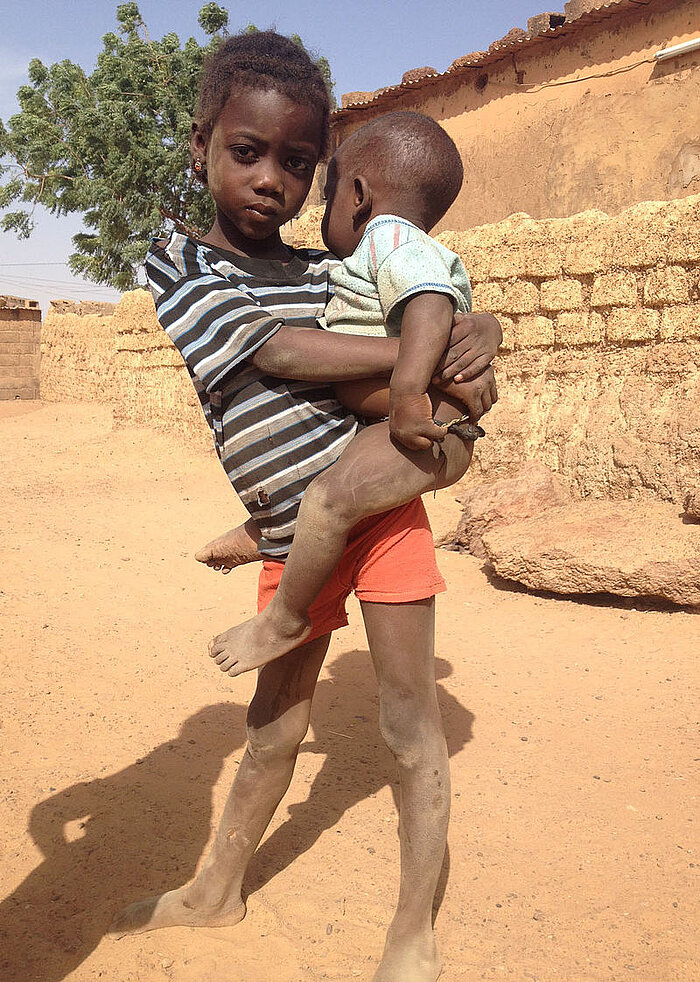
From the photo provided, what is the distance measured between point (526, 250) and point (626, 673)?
3.46 meters

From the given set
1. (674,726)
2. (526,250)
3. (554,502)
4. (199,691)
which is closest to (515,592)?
(554,502)

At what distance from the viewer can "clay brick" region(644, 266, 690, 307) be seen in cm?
496

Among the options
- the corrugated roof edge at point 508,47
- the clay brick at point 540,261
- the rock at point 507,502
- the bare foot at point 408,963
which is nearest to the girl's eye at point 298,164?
the bare foot at point 408,963

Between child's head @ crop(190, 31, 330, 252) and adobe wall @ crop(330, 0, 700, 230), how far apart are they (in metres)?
8.20

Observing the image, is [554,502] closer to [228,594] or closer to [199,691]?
[228,594]

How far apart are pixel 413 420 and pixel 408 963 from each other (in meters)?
1.21

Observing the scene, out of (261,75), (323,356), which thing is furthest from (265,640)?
(261,75)

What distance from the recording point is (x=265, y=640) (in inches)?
66.7

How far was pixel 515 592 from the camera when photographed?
4.73m

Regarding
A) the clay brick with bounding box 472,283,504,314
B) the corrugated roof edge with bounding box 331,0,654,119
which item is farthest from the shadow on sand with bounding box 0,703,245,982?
the corrugated roof edge with bounding box 331,0,654,119

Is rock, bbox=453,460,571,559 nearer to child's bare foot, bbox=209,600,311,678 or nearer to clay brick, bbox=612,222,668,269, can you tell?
clay brick, bbox=612,222,668,269

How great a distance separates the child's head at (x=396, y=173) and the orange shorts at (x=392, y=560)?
611mm

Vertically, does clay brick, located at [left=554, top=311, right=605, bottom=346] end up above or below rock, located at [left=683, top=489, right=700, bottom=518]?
above

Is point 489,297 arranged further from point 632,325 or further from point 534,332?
point 632,325
